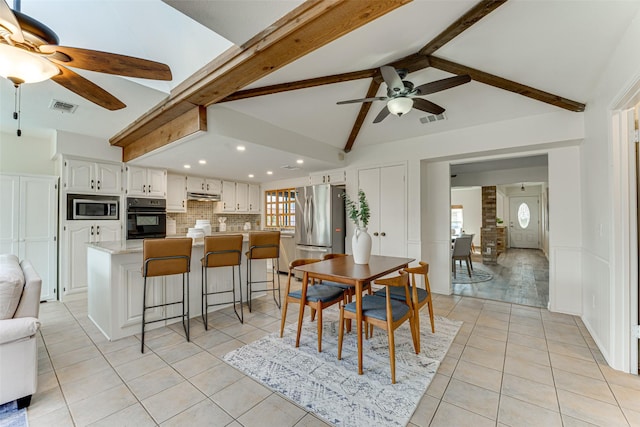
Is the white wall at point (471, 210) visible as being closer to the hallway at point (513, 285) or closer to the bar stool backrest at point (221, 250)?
the hallway at point (513, 285)

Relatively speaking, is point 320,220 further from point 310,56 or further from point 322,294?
point 310,56

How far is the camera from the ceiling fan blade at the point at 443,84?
232cm

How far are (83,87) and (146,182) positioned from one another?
2909mm

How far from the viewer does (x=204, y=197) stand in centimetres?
576

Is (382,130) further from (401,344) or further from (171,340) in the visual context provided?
(171,340)

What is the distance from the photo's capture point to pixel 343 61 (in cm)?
271

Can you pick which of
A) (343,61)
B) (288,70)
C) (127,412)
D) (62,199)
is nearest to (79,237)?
(62,199)

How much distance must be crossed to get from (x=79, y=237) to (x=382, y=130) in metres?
4.99

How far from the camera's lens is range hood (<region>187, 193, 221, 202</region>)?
557 centimetres

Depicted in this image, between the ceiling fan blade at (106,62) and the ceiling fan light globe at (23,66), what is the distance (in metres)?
0.07

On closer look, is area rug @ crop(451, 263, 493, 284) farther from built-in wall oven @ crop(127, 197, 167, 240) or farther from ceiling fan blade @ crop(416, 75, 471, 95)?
built-in wall oven @ crop(127, 197, 167, 240)

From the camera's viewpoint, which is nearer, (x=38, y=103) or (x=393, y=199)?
(x=38, y=103)

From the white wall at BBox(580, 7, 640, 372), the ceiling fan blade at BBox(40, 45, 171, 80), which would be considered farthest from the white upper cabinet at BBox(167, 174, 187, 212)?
the white wall at BBox(580, 7, 640, 372)

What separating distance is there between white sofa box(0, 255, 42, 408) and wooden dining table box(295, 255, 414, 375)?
1841 mm
